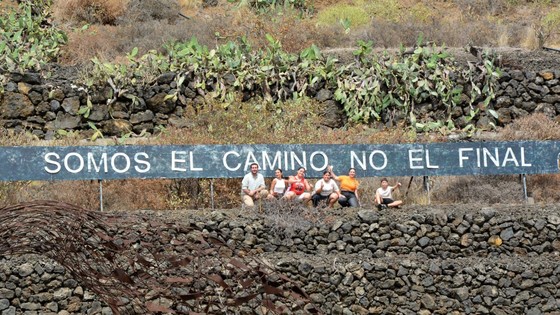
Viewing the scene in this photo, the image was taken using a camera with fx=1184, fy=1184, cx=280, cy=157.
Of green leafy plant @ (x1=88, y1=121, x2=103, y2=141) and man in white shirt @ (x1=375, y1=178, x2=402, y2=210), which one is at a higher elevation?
green leafy plant @ (x1=88, y1=121, x2=103, y2=141)

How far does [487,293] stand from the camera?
764 inches

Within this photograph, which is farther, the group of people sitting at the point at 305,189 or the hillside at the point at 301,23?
the hillside at the point at 301,23

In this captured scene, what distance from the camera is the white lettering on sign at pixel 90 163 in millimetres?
21203

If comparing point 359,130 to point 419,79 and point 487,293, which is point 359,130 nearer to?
point 419,79

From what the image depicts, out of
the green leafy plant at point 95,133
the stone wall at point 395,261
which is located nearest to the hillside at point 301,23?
the green leafy plant at point 95,133

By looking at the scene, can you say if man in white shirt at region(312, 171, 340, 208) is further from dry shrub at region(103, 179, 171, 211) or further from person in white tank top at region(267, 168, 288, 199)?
dry shrub at region(103, 179, 171, 211)

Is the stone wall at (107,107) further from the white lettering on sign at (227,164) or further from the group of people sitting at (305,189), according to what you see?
the group of people sitting at (305,189)

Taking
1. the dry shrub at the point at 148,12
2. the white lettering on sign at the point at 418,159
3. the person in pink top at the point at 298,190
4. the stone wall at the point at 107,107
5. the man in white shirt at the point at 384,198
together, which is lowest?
the man in white shirt at the point at 384,198

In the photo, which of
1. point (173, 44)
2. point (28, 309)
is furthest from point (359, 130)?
point (28, 309)

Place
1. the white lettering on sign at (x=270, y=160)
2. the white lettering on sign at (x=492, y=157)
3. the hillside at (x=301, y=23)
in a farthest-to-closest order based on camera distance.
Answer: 1. the hillside at (x=301, y=23)
2. the white lettering on sign at (x=492, y=157)
3. the white lettering on sign at (x=270, y=160)

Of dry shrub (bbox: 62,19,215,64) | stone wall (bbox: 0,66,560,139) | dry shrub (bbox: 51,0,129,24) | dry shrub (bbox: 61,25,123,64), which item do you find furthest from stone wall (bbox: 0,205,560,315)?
dry shrub (bbox: 51,0,129,24)

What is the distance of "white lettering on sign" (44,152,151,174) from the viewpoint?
21.2 meters

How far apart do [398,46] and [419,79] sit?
3333mm

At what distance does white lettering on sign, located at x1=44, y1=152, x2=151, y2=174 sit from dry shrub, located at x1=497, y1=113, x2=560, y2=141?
29.3 ft
